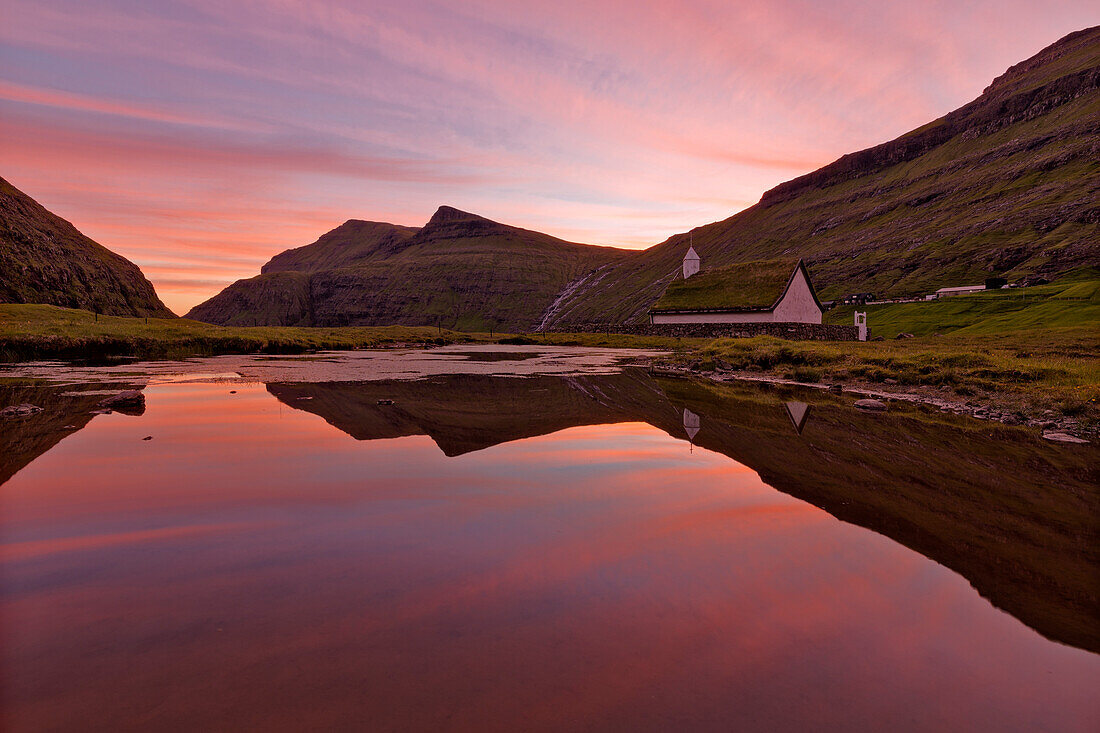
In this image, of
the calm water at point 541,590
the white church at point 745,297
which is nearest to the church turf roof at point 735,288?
the white church at point 745,297

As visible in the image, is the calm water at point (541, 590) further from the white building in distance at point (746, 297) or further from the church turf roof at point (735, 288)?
the church turf roof at point (735, 288)

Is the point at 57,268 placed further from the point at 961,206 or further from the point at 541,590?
the point at 961,206

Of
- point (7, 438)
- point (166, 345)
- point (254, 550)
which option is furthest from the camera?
point (166, 345)

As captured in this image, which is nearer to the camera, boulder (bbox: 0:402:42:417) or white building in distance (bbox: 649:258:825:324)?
boulder (bbox: 0:402:42:417)

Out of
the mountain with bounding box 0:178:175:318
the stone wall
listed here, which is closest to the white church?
the stone wall

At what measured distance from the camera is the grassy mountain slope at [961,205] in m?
91.4

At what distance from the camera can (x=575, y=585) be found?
15.9 feet

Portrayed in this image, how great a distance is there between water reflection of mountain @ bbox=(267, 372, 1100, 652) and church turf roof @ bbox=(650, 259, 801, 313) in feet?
142

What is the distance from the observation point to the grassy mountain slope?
300ft

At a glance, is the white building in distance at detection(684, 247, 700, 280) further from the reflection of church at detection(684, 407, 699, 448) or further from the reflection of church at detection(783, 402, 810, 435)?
the reflection of church at detection(684, 407, 699, 448)

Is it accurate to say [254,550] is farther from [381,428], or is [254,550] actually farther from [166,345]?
[166,345]

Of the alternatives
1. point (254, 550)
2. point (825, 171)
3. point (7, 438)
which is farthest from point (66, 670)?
point (825, 171)

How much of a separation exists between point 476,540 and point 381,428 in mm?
7898

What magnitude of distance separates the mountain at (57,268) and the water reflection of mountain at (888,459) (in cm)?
11193
